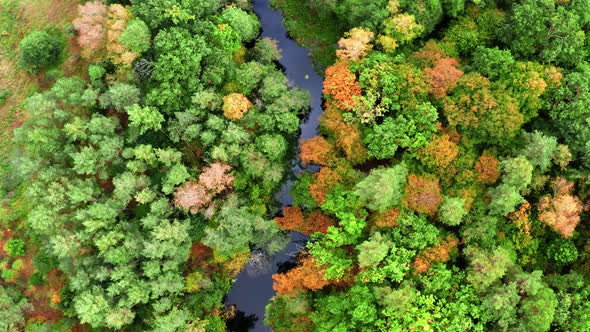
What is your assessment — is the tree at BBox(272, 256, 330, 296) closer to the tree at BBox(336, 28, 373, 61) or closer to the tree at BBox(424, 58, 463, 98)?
the tree at BBox(424, 58, 463, 98)

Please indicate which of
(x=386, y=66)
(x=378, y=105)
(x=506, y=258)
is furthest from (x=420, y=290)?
(x=386, y=66)

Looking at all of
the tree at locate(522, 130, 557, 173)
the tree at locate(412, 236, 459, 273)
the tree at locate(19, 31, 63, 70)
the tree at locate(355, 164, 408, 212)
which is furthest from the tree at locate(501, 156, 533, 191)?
the tree at locate(19, 31, 63, 70)

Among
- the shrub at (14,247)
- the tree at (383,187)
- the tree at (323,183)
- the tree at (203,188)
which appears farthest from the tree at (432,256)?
the shrub at (14,247)

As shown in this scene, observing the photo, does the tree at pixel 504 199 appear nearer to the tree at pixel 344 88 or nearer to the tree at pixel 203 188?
the tree at pixel 344 88

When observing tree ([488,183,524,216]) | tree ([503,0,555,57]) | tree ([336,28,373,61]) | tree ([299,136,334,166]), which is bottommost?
tree ([299,136,334,166])

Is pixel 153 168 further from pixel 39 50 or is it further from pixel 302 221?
pixel 39 50

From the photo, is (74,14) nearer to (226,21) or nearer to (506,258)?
(226,21)

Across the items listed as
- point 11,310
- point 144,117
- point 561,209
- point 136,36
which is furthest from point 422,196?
point 11,310
